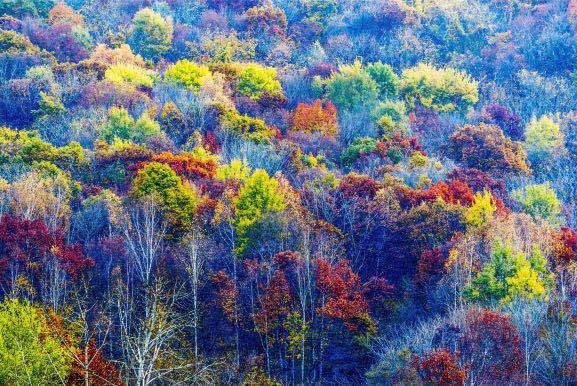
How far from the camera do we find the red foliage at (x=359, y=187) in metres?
43.8

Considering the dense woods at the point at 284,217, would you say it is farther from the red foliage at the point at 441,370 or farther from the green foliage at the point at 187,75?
the green foliage at the point at 187,75

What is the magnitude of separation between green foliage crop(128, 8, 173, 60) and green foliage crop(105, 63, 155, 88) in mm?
12009

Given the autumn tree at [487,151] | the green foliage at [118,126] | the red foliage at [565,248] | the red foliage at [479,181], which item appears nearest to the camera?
the red foliage at [565,248]

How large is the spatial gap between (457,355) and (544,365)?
3.24m

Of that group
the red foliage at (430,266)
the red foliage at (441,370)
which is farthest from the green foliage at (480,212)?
the red foliage at (441,370)

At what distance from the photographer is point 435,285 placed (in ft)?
122

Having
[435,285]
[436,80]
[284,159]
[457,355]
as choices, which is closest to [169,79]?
[284,159]

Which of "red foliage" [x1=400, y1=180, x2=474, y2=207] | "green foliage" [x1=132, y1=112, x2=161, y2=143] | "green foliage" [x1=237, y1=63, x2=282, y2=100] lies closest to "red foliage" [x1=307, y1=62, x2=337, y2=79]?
"green foliage" [x1=237, y1=63, x2=282, y2=100]

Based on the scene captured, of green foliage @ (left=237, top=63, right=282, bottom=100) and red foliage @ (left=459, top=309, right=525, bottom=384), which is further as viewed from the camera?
green foliage @ (left=237, top=63, right=282, bottom=100)

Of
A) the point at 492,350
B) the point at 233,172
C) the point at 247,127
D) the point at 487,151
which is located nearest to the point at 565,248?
the point at 492,350

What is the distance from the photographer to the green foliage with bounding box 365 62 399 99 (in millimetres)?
67625

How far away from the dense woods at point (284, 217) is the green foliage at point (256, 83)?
0.19 m

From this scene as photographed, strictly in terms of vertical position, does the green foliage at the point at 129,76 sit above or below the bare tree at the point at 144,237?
above

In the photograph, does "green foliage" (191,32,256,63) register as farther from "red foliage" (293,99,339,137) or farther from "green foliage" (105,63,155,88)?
"red foliage" (293,99,339,137)
